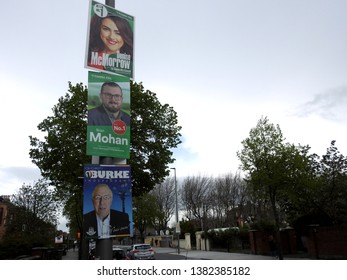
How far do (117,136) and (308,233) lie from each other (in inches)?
746

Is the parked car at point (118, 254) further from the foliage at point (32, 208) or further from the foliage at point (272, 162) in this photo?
the foliage at point (32, 208)

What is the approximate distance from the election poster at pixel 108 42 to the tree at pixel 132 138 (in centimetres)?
977

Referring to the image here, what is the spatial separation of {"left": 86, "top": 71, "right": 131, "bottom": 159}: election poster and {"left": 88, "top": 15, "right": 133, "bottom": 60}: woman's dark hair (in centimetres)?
Result: 66

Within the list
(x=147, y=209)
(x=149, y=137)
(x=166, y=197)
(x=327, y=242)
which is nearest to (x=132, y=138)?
(x=149, y=137)

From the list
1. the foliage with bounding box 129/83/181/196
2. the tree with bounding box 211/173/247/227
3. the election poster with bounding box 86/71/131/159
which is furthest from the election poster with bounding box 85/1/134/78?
the tree with bounding box 211/173/247/227

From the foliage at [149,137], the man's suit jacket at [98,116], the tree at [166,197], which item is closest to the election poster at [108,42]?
the man's suit jacket at [98,116]

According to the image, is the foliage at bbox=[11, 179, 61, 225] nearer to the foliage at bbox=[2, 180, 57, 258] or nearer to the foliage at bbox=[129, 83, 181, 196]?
the foliage at bbox=[2, 180, 57, 258]

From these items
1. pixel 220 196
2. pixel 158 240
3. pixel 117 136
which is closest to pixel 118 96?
pixel 117 136

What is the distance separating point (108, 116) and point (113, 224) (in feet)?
7.14

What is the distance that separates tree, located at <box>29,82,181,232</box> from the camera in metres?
17.5

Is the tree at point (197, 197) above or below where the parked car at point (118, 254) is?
above

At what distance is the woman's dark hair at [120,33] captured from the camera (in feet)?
24.1

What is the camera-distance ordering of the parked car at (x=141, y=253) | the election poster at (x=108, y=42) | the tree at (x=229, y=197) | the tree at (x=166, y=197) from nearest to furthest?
the election poster at (x=108, y=42) → the parked car at (x=141, y=253) → the tree at (x=229, y=197) → the tree at (x=166, y=197)

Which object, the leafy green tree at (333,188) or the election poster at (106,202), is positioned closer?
the election poster at (106,202)
